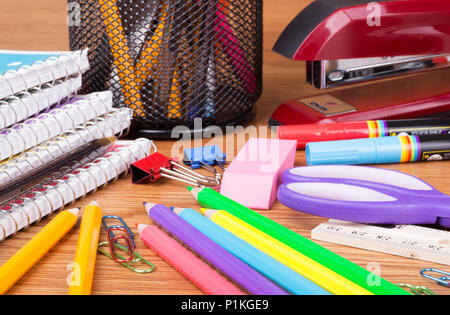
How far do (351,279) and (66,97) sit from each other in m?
0.35

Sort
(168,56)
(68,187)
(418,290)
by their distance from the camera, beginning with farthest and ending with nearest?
(168,56)
(68,187)
(418,290)

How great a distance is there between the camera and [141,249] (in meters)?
0.46

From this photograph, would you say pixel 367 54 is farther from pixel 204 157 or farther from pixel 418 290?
pixel 418 290

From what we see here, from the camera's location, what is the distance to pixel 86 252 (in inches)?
16.7

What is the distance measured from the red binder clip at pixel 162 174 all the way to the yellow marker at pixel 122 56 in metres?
0.11

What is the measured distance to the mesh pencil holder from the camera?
2.09 ft

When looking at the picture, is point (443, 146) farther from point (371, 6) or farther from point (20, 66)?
point (20, 66)

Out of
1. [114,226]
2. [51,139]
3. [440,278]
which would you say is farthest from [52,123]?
[440,278]

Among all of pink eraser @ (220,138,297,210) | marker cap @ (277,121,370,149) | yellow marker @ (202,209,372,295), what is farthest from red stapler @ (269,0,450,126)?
yellow marker @ (202,209,372,295)

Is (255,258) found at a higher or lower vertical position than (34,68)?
lower

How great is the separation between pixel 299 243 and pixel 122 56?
34cm

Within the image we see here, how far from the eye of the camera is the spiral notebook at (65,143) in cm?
50

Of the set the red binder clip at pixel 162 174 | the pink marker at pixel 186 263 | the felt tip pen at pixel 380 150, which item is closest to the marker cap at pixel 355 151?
the felt tip pen at pixel 380 150
